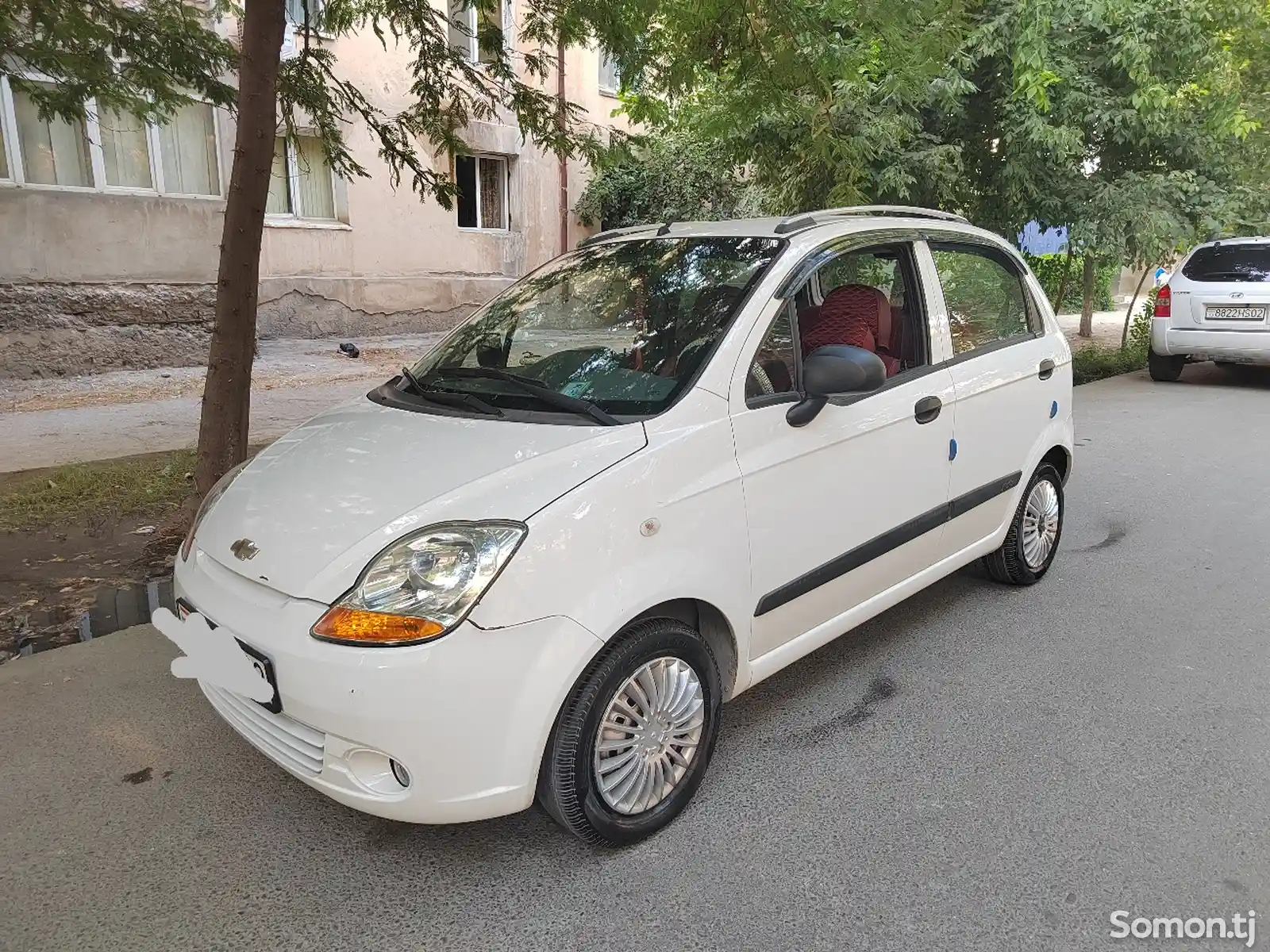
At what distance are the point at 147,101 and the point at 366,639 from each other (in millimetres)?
5982

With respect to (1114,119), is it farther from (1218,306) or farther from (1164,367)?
(1164,367)

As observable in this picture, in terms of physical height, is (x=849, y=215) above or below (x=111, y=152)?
below

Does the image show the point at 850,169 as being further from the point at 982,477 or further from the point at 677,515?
the point at 677,515

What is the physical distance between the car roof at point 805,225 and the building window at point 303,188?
10349 millimetres

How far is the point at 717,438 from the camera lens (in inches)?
110

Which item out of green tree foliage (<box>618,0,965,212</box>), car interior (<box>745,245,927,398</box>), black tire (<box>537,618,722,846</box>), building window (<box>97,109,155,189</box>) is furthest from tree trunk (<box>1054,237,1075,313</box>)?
building window (<box>97,109,155,189</box>)

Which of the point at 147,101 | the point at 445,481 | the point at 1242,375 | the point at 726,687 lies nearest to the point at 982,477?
the point at 726,687

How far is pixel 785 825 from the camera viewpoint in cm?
275

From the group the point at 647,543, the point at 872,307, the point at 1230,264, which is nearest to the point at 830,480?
the point at 647,543

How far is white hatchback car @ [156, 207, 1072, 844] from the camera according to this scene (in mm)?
2307

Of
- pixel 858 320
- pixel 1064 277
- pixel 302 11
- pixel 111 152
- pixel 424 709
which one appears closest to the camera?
pixel 424 709

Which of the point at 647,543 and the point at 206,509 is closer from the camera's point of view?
the point at 647,543

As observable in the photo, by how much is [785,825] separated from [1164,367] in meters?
10.9

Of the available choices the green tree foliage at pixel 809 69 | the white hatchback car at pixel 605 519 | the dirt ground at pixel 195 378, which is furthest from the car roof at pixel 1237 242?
the dirt ground at pixel 195 378
